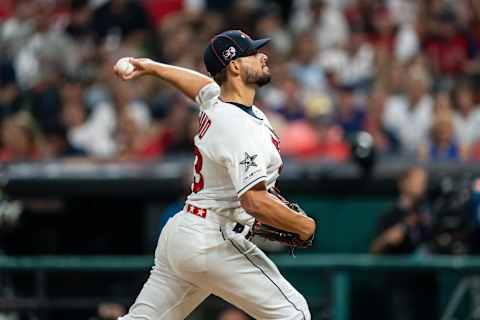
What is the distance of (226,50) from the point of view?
5809 mm

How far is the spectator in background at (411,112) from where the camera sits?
10703 millimetres

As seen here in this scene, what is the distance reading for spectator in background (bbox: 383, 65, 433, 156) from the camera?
10.7 metres

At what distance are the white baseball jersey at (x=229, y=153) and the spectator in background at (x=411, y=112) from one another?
4.93m

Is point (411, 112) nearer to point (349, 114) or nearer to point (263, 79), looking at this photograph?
point (349, 114)

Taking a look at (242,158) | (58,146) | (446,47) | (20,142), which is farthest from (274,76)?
(242,158)

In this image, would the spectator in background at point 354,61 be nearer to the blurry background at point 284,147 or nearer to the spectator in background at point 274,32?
the blurry background at point 284,147


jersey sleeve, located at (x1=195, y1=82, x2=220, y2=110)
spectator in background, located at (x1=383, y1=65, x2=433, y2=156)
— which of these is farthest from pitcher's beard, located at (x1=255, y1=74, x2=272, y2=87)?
spectator in background, located at (x1=383, y1=65, x2=433, y2=156)

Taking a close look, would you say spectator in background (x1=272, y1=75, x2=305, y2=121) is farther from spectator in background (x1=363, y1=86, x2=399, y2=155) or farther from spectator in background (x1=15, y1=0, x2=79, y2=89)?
spectator in background (x1=15, y1=0, x2=79, y2=89)

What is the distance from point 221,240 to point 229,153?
458 mm

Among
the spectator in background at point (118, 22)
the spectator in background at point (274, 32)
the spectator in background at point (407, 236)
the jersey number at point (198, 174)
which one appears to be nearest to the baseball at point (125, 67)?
the jersey number at point (198, 174)

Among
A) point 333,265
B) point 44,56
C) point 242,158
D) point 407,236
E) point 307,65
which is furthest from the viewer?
point 44,56

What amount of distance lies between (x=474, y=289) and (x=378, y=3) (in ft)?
15.5

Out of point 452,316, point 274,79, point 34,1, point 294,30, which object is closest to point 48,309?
point 452,316

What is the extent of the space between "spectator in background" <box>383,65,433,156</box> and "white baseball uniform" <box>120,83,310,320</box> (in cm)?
497
